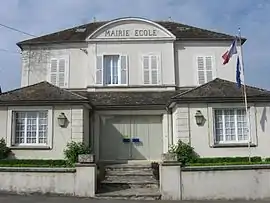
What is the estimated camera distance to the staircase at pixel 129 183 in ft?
46.0

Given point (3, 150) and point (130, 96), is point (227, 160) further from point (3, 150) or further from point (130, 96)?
point (3, 150)

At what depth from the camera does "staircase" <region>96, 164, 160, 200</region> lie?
14023 mm

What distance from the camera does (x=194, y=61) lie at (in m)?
23.1

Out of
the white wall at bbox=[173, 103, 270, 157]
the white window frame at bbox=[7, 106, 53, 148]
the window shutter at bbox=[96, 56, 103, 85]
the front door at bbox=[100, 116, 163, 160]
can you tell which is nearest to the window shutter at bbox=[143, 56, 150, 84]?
the window shutter at bbox=[96, 56, 103, 85]

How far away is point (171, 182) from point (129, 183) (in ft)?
8.29

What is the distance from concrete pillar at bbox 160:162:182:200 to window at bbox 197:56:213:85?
10.0 m

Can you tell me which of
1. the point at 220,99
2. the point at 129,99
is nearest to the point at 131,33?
the point at 129,99

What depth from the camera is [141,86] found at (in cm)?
2231

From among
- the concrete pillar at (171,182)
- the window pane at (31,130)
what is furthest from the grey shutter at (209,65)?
the window pane at (31,130)

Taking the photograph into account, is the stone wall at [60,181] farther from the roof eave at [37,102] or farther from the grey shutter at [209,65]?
the grey shutter at [209,65]

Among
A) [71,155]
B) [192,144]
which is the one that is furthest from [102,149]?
[192,144]

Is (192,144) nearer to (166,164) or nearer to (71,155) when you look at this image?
(166,164)

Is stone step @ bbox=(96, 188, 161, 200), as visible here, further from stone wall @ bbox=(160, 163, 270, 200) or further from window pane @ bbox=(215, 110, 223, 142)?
window pane @ bbox=(215, 110, 223, 142)

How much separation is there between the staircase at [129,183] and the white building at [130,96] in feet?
6.52
